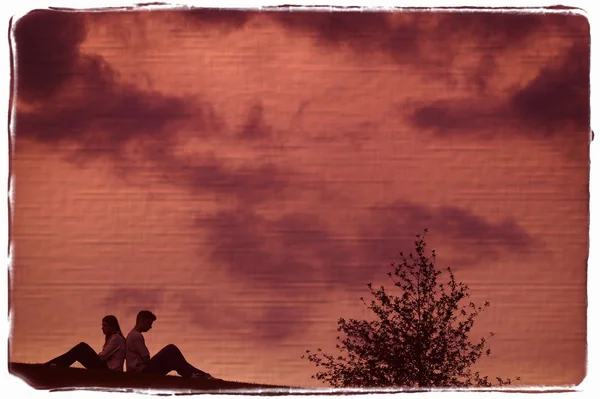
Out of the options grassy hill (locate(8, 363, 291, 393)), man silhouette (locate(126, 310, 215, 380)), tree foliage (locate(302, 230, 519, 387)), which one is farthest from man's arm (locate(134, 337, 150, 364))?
tree foliage (locate(302, 230, 519, 387))

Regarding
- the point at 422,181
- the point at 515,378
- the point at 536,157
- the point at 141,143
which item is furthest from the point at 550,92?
the point at 141,143

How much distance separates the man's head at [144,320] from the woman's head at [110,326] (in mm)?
125

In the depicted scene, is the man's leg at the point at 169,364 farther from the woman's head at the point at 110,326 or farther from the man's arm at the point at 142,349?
the woman's head at the point at 110,326

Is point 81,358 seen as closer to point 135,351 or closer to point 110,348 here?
point 110,348

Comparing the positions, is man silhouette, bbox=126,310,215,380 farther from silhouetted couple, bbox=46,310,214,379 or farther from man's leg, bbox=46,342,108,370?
man's leg, bbox=46,342,108,370

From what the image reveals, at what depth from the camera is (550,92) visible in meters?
5.50

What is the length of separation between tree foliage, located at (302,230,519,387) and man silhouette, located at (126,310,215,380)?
756mm

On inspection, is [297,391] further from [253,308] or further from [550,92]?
[550,92]

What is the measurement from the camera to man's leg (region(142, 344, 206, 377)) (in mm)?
5387

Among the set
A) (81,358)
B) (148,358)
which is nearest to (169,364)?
(148,358)

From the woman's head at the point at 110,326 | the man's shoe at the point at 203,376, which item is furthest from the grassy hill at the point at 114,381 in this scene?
the woman's head at the point at 110,326

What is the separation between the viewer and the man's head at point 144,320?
5375 millimetres

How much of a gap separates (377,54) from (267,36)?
2.28 ft

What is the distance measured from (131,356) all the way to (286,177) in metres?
1.46
